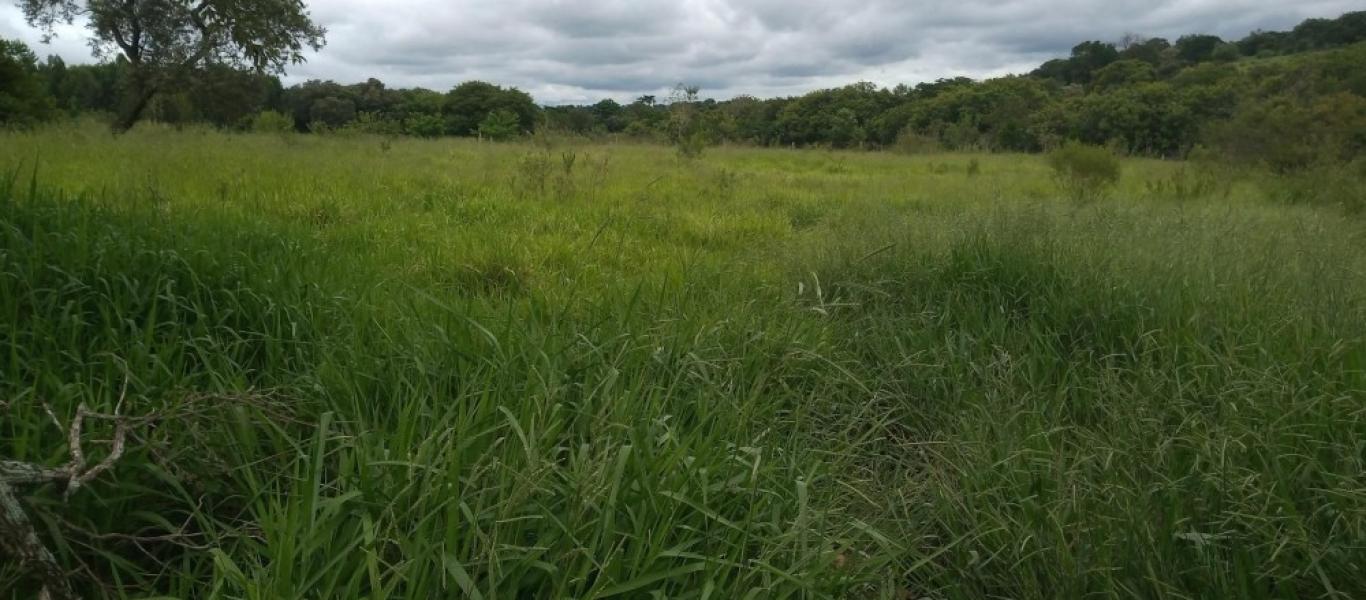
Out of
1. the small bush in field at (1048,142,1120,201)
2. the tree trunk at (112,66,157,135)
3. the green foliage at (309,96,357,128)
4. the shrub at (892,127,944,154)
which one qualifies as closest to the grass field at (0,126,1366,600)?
the small bush in field at (1048,142,1120,201)

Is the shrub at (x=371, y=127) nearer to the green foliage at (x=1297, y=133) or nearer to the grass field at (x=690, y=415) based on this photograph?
the grass field at (x=690, y=415)

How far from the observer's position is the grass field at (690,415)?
1.72 metres

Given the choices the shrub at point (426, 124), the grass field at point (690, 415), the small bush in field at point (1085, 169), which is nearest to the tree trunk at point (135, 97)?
the grass field at point (690, 415)

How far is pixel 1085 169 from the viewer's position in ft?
35.9

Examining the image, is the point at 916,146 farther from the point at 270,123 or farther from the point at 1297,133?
the point at 270,123

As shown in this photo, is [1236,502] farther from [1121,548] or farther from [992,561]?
[992,561]

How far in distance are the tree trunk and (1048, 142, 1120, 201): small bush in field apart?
17.5 m

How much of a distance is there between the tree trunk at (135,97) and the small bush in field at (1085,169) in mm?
17473

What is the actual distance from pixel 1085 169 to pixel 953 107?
32194 millimetres

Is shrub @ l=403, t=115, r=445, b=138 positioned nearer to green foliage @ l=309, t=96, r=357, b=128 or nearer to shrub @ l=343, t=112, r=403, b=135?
green foliage @ l=309, t=96, r=357, b=128

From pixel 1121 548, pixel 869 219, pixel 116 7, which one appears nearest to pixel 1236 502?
pixel 1121 548

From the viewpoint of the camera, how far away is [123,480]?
5.94 ft

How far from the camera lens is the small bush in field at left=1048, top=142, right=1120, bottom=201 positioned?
34.1 feet

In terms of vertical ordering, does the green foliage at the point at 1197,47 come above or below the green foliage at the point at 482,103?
above
